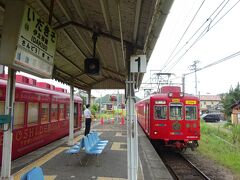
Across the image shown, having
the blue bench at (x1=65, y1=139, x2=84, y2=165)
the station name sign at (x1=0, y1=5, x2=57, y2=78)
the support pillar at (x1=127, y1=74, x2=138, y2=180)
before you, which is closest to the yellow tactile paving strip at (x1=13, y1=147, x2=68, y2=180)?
the blue bench at (x1=65, y1=139, x2=84, y2=165)

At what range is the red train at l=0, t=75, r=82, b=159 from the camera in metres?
9.11

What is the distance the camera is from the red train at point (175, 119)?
13.1 meters

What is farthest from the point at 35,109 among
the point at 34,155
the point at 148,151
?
the point at 148,151

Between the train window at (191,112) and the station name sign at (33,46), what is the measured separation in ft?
29.7

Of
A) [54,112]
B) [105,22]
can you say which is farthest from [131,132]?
[54,112]

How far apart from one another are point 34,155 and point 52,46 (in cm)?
565

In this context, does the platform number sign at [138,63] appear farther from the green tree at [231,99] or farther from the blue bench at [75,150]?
the green tree at [231,99]

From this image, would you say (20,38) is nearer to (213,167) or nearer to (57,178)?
(57,178)

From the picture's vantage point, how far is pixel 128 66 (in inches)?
271

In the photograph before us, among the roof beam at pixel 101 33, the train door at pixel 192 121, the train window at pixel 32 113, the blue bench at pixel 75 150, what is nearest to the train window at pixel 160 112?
the train door at pixel 192 121

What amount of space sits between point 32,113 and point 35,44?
6310 millimetres

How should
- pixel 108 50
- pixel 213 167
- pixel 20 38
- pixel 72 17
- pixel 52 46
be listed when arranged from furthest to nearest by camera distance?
pixel 213 167 → pixel 108 50 → pixel 72 17 → pixel 52 46 → pixel 20 38

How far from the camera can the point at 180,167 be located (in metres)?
12.0

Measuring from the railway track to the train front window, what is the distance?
1.76 metres
